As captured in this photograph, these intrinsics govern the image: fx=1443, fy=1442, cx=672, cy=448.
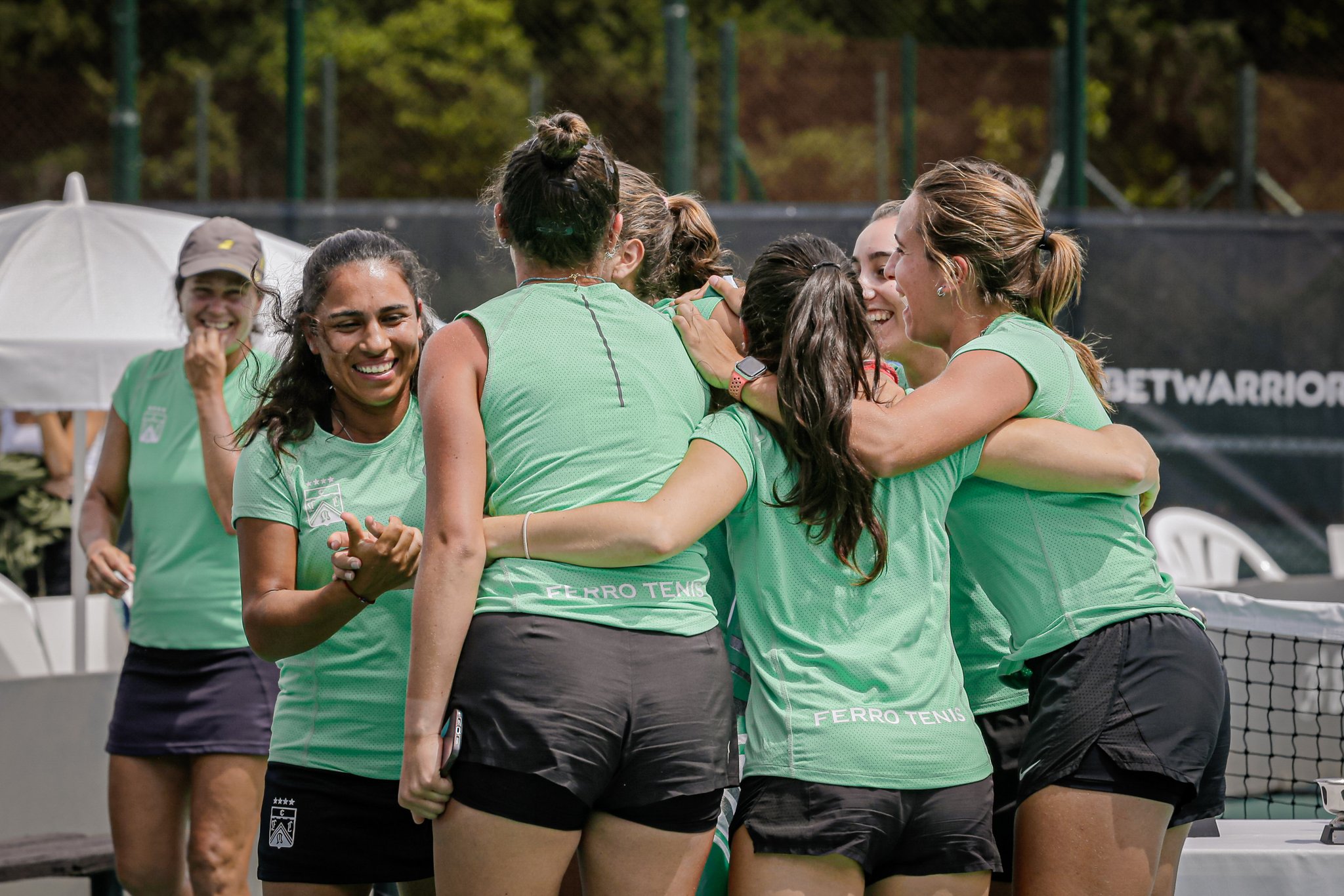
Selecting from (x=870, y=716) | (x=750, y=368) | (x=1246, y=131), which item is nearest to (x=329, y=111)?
(x=1246, y=131)

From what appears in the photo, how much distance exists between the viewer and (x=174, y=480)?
3832 millimetres

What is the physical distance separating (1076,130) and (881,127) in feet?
10.9

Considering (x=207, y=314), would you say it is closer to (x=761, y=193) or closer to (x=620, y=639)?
(x=620, y=639)

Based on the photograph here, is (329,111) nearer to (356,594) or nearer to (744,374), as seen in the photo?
(356,594)

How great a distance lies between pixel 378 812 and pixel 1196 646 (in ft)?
5.01

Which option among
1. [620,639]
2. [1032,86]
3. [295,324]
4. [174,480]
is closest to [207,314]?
[174,480]

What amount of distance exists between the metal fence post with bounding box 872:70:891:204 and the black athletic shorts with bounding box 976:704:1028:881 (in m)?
8.60

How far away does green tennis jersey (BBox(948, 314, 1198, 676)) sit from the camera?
2.56 metres

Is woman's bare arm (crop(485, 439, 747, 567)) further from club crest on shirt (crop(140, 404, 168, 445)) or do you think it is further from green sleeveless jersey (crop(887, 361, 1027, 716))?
club crest on shirt (crop(140, 404, 168, 445))

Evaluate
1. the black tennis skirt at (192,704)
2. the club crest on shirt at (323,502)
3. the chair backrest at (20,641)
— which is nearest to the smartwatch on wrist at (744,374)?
the club crest on shirt at (323,502)

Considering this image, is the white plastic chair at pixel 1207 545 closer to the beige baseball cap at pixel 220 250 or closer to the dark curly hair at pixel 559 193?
the beige baseball cap at pixel 220 250

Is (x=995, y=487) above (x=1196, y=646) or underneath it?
above

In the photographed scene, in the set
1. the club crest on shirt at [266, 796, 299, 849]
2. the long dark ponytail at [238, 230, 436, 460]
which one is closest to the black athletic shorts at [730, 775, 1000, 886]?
the club crest on shirt at [266, 796, 299, 849]

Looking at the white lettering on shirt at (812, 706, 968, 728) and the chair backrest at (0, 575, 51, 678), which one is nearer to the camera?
the white lettering on shirt at (812, 706, 968, 728)
